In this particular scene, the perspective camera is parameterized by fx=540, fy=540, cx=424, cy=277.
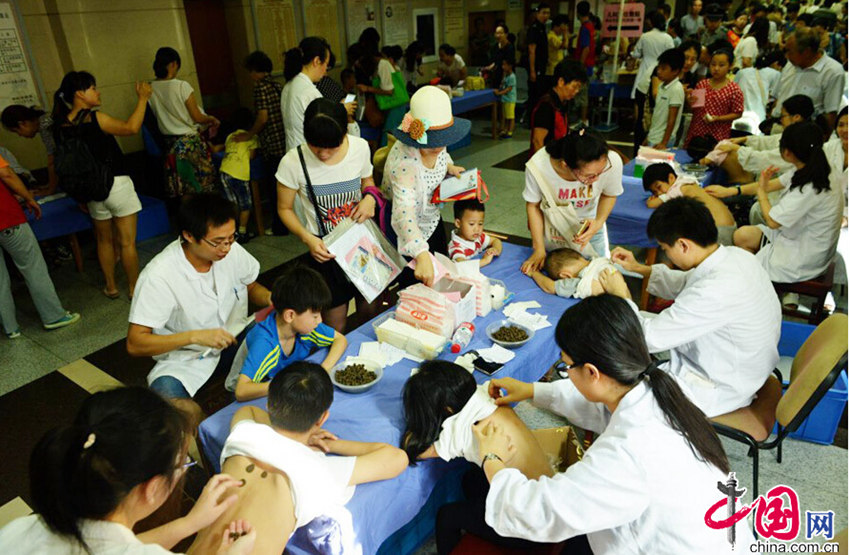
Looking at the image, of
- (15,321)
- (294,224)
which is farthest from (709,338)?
(15,321)

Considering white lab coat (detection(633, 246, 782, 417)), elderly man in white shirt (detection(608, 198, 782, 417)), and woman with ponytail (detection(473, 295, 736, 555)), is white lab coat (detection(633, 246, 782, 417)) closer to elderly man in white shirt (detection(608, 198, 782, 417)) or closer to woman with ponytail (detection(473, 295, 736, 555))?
elderly man in white shirt (detection(608, 198, 782, 417))

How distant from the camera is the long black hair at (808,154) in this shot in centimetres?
296

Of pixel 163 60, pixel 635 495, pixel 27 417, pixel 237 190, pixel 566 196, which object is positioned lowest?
pixel 27 417

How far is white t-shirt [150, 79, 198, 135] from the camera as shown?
4.84 m

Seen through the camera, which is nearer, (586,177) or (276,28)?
(586,177)

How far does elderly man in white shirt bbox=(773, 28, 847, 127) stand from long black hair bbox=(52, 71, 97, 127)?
5773mm

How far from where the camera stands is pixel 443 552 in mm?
1820

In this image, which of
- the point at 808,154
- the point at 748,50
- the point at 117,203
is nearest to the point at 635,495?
the point at 808,154

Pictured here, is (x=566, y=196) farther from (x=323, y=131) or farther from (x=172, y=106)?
(x=172, y=106)

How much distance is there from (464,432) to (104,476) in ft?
3.13

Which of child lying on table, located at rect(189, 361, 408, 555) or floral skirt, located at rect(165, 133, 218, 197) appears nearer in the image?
child lying on table, located at rect(189, 361, 408, 555)

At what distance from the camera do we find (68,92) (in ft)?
11.4

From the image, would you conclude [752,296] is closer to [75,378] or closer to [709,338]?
[709,338]

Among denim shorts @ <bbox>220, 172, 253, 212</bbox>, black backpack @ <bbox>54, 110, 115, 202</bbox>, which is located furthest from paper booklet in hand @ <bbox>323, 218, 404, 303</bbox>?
denim shorts @ <bbox>220, 172, 253, 212</bbox>
